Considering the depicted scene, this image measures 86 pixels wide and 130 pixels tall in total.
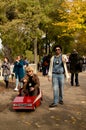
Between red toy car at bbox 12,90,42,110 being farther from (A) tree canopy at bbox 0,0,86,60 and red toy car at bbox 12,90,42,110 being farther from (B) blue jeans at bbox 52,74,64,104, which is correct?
(A) tree canopy at bbox 0,0,86,60

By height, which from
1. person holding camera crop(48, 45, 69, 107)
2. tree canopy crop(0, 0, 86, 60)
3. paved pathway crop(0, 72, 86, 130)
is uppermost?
person holding camera crop(48, 45, 69, 107)

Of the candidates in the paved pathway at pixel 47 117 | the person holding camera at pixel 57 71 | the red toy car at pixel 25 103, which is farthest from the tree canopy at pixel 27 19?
the red toy car at pixel 25 103

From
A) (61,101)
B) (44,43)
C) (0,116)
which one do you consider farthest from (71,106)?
(44,43)

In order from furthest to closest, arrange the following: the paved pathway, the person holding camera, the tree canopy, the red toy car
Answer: the tree canopy → the person holding camera → the red toy car → the paved pathway

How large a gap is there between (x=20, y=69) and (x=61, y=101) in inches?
204

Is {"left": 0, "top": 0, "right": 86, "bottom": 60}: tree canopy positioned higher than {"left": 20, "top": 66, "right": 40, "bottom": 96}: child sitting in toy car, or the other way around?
{"left": 20, "top": 66, "right": 40, "bottom": 96}: child sitting in toy car

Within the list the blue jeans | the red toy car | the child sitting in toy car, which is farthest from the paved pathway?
the child sitting in toy car

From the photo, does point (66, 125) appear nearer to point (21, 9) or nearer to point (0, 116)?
point (0, 116)

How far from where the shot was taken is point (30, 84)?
13.5 metres

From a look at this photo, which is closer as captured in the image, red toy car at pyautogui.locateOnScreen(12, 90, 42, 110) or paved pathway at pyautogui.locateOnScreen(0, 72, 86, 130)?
paved pathway at pyautogui.locateOnScreen(0, 72, 86, 130)

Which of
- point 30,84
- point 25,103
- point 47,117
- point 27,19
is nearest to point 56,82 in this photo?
point 30,84

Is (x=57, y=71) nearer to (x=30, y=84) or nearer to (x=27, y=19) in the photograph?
(x=30, y=84)

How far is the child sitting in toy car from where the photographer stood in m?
13.2

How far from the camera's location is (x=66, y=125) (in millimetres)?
10289
